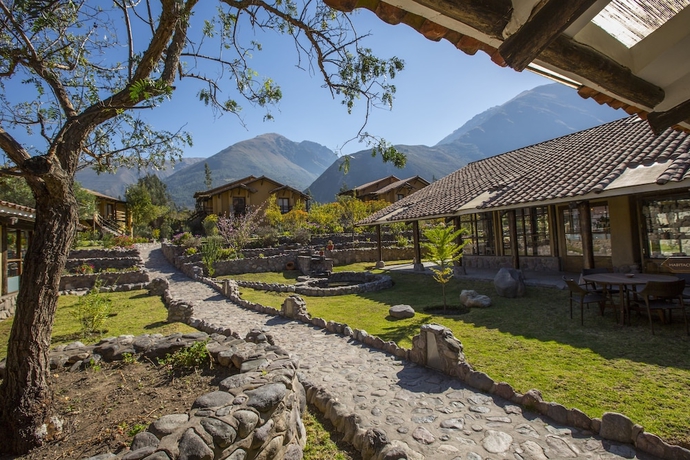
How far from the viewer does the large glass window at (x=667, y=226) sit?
31.2ft

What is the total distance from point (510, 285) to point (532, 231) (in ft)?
18.3

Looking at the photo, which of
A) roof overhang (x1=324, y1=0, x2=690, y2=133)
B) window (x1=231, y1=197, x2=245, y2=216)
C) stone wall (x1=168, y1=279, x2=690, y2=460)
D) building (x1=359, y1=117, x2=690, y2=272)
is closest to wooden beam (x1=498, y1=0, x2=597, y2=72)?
roof overhang (x1=324, y1=0, x2=690, y2=133)

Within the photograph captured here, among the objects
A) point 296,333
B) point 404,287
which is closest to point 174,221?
point 404,287

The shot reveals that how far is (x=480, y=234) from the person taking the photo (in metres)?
16.5

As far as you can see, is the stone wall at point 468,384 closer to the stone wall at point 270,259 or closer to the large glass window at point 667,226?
the large glass window at point 667,226

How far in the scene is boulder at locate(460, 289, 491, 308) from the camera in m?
9.30

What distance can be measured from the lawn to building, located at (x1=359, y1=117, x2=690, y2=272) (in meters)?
2.92

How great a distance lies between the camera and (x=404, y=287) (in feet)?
44.2

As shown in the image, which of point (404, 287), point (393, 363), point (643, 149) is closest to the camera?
point (393, 363)

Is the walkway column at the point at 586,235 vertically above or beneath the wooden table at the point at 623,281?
above

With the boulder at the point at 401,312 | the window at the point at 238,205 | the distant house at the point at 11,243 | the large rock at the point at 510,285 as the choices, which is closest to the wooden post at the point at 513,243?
the large rock at the point at 510,285

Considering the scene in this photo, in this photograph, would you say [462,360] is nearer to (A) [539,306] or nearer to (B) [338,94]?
(B) [338,94]

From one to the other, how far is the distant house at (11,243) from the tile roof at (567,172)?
13.6 metres

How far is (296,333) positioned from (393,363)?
9.29 ft
